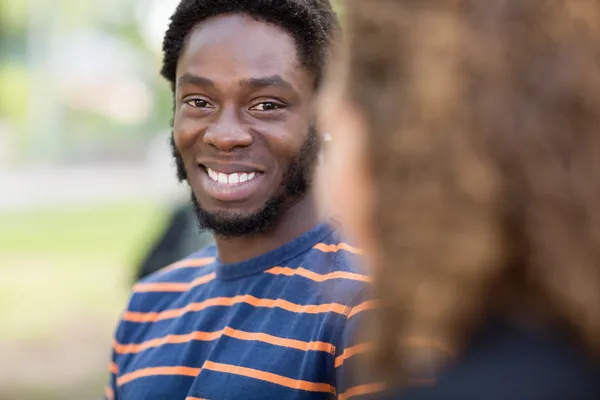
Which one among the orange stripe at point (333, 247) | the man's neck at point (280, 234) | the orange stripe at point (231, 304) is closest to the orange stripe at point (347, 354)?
the orange stripe at point (231, 304)

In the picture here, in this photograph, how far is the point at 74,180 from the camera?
84.4 ft

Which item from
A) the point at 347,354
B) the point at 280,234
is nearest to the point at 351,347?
the point at 347,354

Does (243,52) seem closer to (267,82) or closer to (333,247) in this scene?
(267,82)

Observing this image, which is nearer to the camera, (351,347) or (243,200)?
(351,347)

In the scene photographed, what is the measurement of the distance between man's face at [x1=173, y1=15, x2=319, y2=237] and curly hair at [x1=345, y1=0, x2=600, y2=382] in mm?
1205

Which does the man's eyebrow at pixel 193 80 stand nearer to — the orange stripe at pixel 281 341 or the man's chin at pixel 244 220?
the man's chin at pixel 244 220

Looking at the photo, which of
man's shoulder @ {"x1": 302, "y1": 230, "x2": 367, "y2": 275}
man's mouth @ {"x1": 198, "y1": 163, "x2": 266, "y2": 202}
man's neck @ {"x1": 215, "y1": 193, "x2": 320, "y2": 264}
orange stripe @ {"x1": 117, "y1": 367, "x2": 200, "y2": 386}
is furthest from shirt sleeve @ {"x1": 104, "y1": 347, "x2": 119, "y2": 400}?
man's shoulder @ {"x1": 302, "y1": 230, "x2": 367, "y2": 275}

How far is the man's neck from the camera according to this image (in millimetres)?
2582

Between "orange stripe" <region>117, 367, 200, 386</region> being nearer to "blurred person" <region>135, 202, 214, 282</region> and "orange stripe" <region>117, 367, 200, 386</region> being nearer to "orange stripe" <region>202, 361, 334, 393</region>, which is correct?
"orange stripe" <region>202, 361, 334, 393</region>

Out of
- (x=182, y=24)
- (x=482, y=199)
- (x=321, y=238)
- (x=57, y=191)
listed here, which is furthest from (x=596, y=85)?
(x=57, y=191)

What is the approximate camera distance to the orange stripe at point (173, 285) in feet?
8.93

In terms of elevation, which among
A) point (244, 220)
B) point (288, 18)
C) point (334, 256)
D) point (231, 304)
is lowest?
point (231, 304)

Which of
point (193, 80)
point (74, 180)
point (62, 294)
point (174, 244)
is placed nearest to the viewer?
point (193, 80)

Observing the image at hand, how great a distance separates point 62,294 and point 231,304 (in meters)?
8.71
